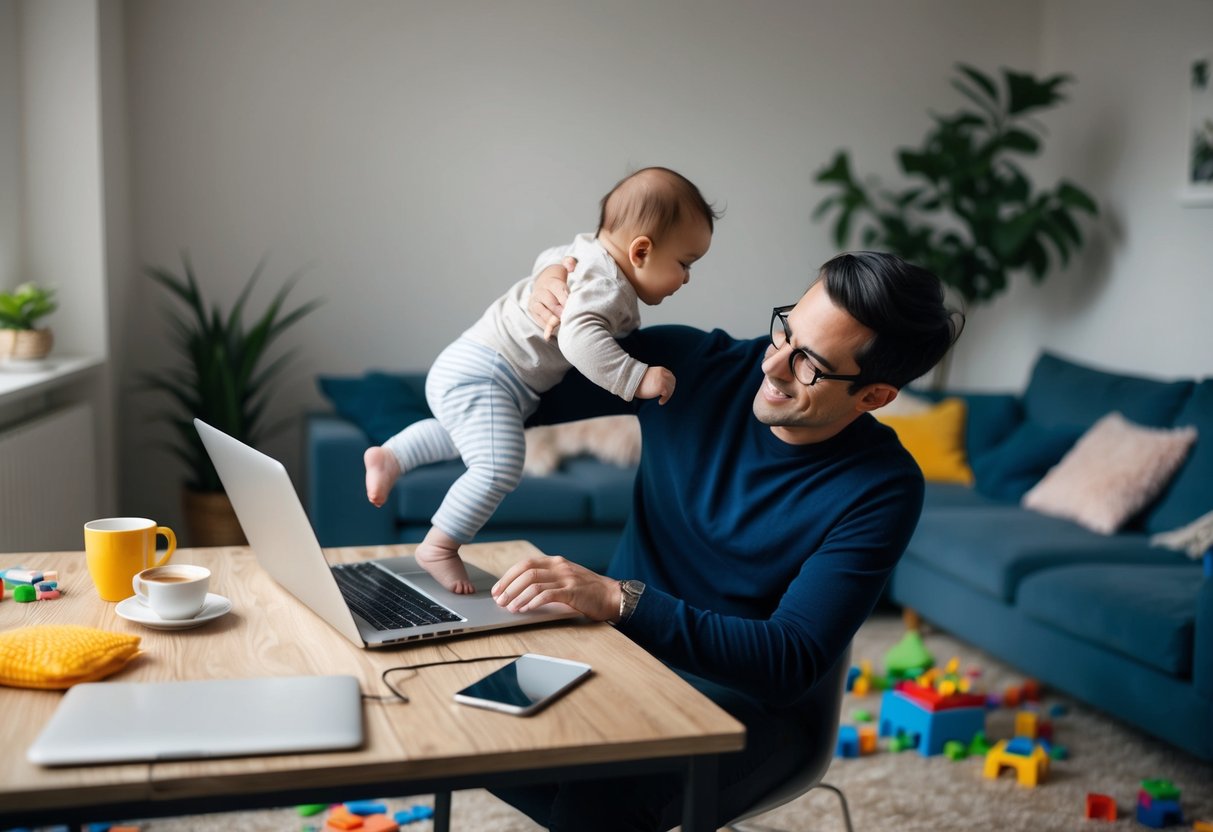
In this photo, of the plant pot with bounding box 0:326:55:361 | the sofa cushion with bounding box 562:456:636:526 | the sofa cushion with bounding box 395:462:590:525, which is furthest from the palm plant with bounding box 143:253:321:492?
the sofa cushion with bounding box 562:456:636:526

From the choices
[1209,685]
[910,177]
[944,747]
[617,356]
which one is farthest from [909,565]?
[617,356]

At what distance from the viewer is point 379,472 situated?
1.76 metres

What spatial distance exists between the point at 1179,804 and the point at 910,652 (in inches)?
33.7

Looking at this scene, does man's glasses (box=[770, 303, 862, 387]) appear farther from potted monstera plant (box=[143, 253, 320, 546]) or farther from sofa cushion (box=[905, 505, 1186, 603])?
potted monstera plant (box=[143, 253, 320, 546])

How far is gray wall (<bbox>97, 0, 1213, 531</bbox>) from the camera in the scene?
171 inches

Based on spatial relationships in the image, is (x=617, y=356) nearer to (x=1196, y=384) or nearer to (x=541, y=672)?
(x=541, y=672)

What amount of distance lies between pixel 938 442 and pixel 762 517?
2.81 meters

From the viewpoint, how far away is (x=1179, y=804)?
8.42 ft

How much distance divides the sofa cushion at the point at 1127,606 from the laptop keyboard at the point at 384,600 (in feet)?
6.19

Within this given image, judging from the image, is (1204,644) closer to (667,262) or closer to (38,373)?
(667,262)

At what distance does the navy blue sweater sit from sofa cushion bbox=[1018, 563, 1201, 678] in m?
1.40

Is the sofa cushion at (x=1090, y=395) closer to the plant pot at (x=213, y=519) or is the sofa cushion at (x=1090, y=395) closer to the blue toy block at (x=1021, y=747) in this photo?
the blue toy block at (x=1021, y=747)

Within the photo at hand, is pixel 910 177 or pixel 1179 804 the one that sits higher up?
pixel 910 177

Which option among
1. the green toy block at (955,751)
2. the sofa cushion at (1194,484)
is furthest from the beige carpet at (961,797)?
the sofa cushion at (1194,484)
